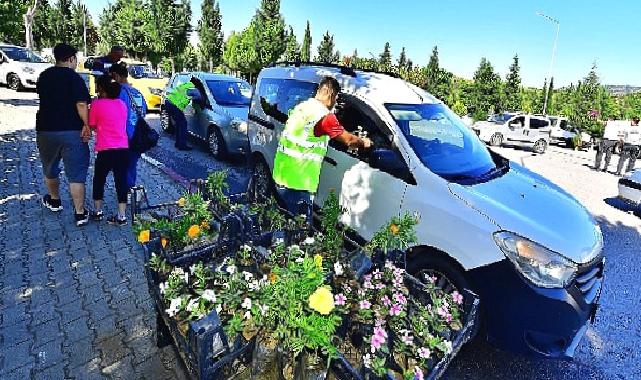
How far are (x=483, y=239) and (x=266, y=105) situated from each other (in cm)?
372

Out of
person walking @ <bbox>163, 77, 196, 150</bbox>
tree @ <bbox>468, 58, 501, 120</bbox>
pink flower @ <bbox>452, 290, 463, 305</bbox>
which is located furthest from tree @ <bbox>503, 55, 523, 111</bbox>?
pink flower @ <bbox>452, 290, 463, 305</bbox>

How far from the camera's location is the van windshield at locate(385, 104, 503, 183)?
3549 millimetres

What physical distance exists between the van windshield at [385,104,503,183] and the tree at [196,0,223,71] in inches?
1720

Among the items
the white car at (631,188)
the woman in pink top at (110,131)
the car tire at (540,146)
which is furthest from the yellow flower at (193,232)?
the car tire at (540,146)

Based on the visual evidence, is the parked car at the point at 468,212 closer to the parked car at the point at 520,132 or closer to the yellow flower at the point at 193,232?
the yellow flower at the point at 193,232

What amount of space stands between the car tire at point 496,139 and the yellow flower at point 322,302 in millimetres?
18586

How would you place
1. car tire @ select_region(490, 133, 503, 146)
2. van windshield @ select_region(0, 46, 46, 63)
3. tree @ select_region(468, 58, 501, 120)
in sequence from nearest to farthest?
van windshield @ select_region(0, 46, 46, 63)
car tire @ select_region(490, 133, 503, 146)
tree @ select_region(468, 58, 501, 120)

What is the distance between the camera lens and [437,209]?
3.23 metres

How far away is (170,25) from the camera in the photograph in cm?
3559

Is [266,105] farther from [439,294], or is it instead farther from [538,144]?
[538,144]

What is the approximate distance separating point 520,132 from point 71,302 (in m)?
18.3

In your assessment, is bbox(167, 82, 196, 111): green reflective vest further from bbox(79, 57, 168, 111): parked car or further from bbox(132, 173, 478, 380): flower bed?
bbox(132, 173, 478, 380): flower bed

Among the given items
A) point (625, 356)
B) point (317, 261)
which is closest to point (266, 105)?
point (317, 261)

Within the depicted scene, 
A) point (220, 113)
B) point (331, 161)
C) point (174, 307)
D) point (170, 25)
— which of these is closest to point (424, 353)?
point (174, 307)
